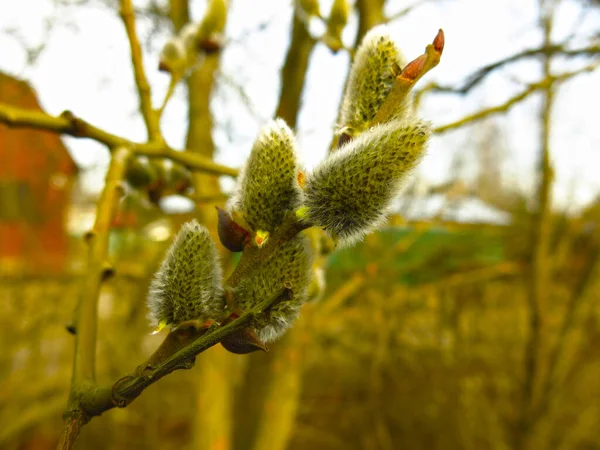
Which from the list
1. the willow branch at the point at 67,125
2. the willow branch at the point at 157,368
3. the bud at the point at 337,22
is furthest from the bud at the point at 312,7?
the willow branch at the point at 157,368

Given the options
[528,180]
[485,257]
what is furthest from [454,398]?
[528,180]

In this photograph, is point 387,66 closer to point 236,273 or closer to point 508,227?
point 236,273

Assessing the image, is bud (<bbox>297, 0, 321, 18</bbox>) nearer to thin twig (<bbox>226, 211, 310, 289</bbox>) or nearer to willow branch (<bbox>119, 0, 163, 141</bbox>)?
willow branch (<bbox>119, 0, 163, 141</bbox>)

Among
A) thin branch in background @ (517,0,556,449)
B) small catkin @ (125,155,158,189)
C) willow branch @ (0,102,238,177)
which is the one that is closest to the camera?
willow branch @ (0,102,238,177)

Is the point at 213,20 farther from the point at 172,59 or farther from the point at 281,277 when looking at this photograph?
the point at 281,277

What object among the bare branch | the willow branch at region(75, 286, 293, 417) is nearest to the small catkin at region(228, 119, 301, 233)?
the willow branch at region(75, 286, 293, 417)
